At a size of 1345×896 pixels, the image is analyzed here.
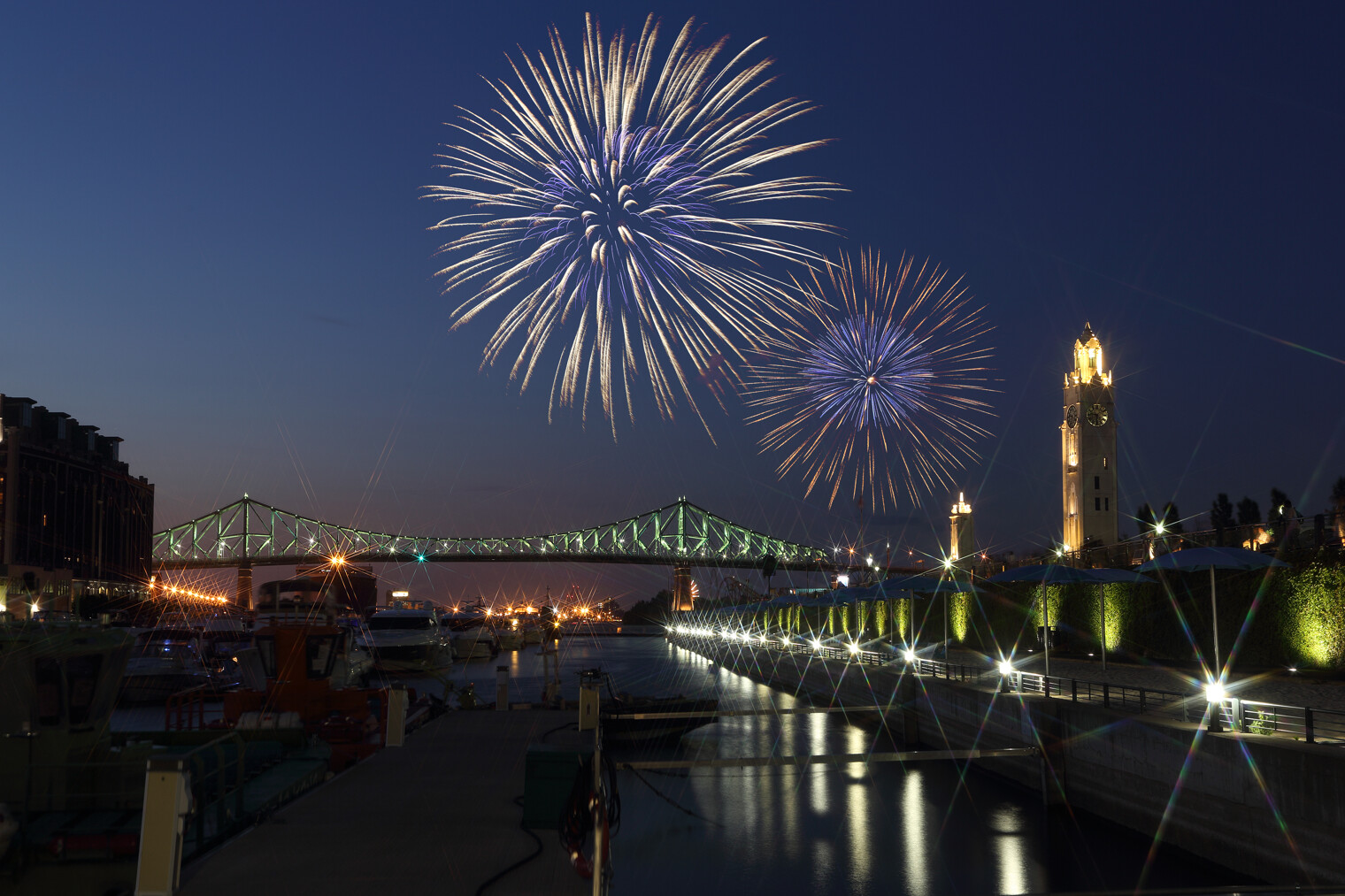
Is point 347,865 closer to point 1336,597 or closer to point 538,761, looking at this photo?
point 538,761

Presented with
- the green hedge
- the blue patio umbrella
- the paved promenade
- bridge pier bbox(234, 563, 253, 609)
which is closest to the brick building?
bridge pier bbox(234, 563, 253, 609)

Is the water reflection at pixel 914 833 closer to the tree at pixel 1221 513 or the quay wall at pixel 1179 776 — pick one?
the quay wall at pixel 1179 776

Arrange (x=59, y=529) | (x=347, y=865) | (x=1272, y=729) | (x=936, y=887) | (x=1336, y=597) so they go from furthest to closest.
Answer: (x=59, y=529) → (x=1336, y=597) → (x=936, y=887) → (x=1272, y=729) → (x=347, y=865)

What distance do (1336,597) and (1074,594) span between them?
15978 mm

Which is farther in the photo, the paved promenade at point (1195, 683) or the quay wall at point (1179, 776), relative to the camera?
the paved promenade at point (1195, 683)

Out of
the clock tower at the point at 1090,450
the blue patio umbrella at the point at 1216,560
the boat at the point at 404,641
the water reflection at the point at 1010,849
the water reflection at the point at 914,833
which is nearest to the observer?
the water reflection at the point at 1010,849

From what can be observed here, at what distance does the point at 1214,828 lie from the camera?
56.0 feet

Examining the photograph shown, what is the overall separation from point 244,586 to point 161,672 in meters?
133

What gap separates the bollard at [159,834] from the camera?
927cm

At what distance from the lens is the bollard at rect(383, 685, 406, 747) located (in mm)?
20234

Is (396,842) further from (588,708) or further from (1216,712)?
(1216,712)

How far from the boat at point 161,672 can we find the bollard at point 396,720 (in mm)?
27570

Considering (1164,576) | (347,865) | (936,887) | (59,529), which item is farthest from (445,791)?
(59,529)

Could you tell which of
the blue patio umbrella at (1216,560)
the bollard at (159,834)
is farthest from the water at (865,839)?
the bollard at (159,834)
